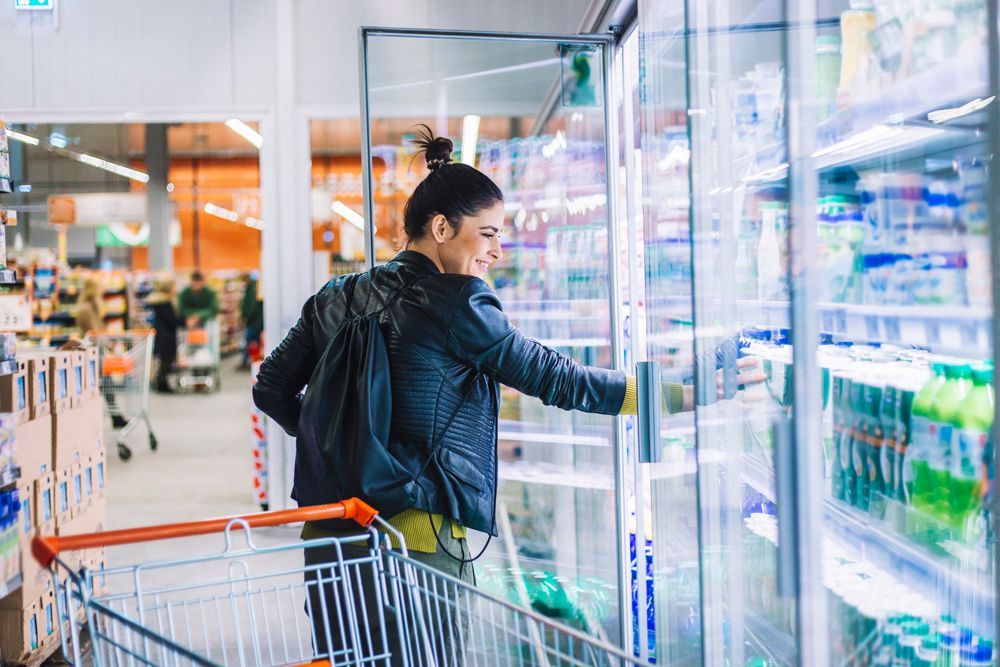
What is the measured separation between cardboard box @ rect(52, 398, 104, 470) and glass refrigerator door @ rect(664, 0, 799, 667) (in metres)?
2.95

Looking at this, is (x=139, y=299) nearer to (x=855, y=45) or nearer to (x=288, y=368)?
(x=288, y=368)

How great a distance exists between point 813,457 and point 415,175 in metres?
3.49

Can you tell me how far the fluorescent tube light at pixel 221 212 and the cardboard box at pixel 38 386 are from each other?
1905 centimetres

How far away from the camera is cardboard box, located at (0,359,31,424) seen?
11.3 ft

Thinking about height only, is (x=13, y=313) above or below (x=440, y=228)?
below

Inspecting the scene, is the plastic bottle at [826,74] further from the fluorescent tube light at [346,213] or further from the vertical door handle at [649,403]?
the fluorescent tube light at [346,213]

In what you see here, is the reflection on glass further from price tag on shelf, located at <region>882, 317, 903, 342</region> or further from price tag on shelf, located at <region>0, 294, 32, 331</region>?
price tag on shelf, located at <region>0, 294, 32, 331</region>

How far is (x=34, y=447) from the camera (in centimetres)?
368

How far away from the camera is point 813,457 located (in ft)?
4.42

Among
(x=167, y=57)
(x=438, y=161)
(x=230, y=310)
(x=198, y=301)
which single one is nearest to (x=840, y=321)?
(x=438, y=161)

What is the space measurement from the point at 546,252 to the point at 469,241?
1.97 m

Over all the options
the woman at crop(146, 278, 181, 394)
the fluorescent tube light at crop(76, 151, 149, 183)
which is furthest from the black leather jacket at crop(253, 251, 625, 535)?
the woman at crop(146, 278, 181, 394)

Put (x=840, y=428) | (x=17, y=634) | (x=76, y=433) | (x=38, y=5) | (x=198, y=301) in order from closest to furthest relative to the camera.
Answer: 1. (x=840, y=428)
2. (x=17, y=634)
3. (x=76, y=433)
4. (x=38, y=5)
5. (x=198, y=301)

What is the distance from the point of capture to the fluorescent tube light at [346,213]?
6160 mm
